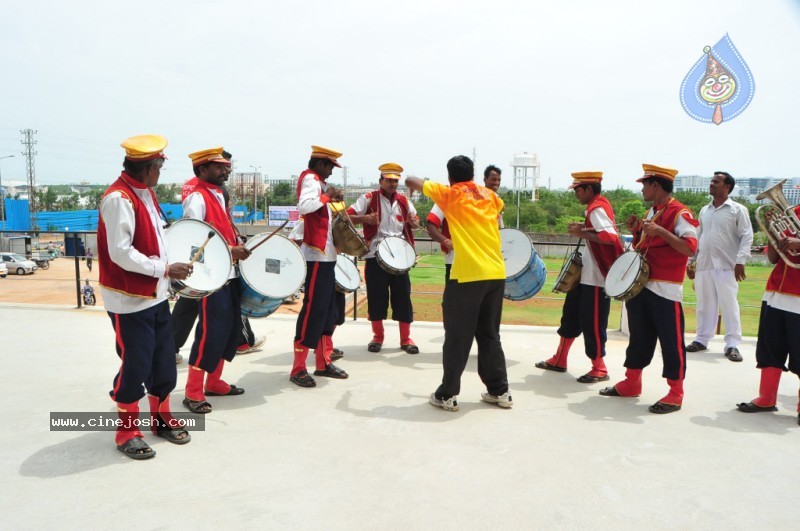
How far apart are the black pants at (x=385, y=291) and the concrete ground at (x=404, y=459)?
0.83m

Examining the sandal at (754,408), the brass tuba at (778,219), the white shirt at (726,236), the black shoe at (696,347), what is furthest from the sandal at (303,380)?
the white shirt at (726,236)

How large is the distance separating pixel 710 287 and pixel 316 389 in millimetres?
4346

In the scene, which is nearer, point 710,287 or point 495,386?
point 495,386

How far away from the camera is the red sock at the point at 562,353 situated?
5199mm

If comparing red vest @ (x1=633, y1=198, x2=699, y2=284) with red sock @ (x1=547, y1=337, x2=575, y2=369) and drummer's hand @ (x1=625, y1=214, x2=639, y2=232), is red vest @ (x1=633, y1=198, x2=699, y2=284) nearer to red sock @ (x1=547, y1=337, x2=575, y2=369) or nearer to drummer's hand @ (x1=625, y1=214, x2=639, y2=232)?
drummer's hand @ (x1=625, y1=214, x2=639, y2=232)

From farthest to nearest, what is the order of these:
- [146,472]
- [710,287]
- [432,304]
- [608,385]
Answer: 1. [432,304]
2. [710,287]
3. [608,385]
4. [146,472]

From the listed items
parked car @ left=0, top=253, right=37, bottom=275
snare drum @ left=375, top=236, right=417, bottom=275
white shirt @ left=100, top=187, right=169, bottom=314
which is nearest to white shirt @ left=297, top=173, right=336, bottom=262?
snare drum @ left=375, top=236, right=417, bottom=275

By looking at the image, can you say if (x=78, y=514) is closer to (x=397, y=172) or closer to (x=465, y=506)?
(x=465, y=506)

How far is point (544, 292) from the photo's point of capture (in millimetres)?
22500

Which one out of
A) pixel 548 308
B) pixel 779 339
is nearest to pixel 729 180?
pixel 779 339

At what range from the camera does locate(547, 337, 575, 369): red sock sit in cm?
520

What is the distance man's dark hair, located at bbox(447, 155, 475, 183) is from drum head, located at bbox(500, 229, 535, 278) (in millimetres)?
1347

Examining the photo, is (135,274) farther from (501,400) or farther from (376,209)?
(376,209)

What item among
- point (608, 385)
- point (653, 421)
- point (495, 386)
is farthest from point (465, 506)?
point (608, 385)
